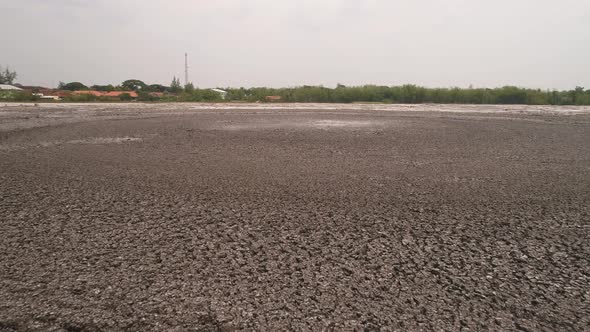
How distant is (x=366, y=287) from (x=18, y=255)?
205 centimetres

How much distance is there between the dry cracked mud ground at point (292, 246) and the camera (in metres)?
1.47

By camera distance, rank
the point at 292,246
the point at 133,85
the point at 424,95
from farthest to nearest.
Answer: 1. the point at 133,85
2. the point at 424,95
3. the point at 292,246

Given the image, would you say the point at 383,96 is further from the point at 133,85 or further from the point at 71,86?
the point at 71,86

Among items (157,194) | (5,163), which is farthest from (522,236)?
(5,163)

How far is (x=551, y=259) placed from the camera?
2010 millimetres

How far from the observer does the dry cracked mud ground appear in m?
1.47

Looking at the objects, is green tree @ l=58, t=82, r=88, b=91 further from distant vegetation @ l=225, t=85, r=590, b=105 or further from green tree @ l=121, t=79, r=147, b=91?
distant vegetation @ l=225, t=85, r=590, b=105

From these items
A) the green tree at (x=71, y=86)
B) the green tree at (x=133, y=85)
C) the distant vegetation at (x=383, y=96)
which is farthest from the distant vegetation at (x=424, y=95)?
the green tree at (x=71, y=86)

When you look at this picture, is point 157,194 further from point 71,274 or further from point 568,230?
point 568,230

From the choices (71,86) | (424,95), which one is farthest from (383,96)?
(71,86)

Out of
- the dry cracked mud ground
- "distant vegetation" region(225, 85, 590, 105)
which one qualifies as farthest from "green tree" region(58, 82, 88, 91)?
the dry cracked mud ground

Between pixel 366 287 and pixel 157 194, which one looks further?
pixel 157 194

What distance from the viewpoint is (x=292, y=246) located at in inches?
84.4

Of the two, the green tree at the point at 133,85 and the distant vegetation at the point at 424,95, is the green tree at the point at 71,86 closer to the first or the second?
the green tree at the point at 133,85
